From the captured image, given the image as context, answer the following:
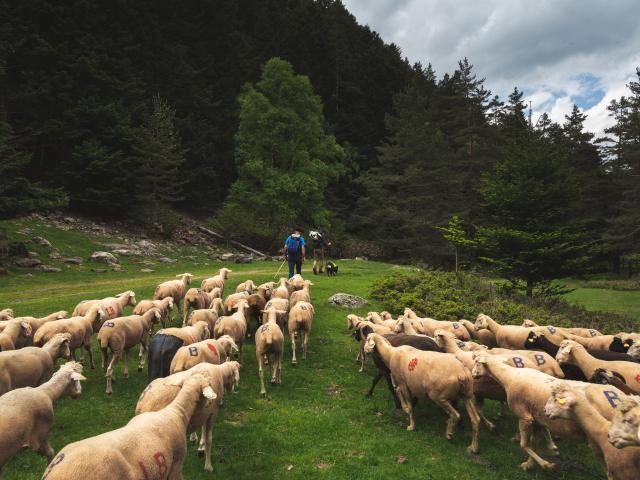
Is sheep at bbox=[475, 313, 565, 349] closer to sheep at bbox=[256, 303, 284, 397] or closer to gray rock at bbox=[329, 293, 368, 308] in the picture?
sheep at bbox=[256, 303, 284, 397]

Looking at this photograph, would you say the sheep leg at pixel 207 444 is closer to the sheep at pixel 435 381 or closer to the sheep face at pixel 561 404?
the sheep at pixel 435 381

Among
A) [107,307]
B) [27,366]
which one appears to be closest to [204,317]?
[107,307]

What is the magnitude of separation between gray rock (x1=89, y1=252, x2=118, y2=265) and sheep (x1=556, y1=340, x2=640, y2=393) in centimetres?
2813

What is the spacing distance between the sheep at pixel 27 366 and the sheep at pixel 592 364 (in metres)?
11.6

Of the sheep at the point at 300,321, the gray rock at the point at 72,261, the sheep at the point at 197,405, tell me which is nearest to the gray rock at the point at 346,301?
the sheep at the point at 300,321

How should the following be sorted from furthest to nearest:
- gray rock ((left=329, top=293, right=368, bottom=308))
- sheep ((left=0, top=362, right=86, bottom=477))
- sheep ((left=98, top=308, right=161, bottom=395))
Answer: gray rock ((left=329, top=293, right=368, bottom=308)), sheep ((left=98, top=308, right=161, bottom=395)), sheep ((left=0, top=362, right=86, bottom=477))

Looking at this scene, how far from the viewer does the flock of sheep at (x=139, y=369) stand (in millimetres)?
5105

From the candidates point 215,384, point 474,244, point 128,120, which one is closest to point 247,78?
point 128,120

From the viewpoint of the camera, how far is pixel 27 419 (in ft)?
21.5

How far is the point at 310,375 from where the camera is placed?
12.4 m

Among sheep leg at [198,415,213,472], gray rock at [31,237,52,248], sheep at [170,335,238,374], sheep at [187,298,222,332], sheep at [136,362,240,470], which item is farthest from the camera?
gray rock at [31,237,52,248]

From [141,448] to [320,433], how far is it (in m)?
4.64

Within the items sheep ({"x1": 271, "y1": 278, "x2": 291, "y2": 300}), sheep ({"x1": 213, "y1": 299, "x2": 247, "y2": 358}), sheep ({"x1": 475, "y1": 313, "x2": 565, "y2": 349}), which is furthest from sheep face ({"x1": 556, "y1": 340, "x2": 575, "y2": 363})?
sheep ({"x1": 271, "y1": 278, "x2": 291, "y2": 300})

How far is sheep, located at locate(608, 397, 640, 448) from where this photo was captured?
530 cm
